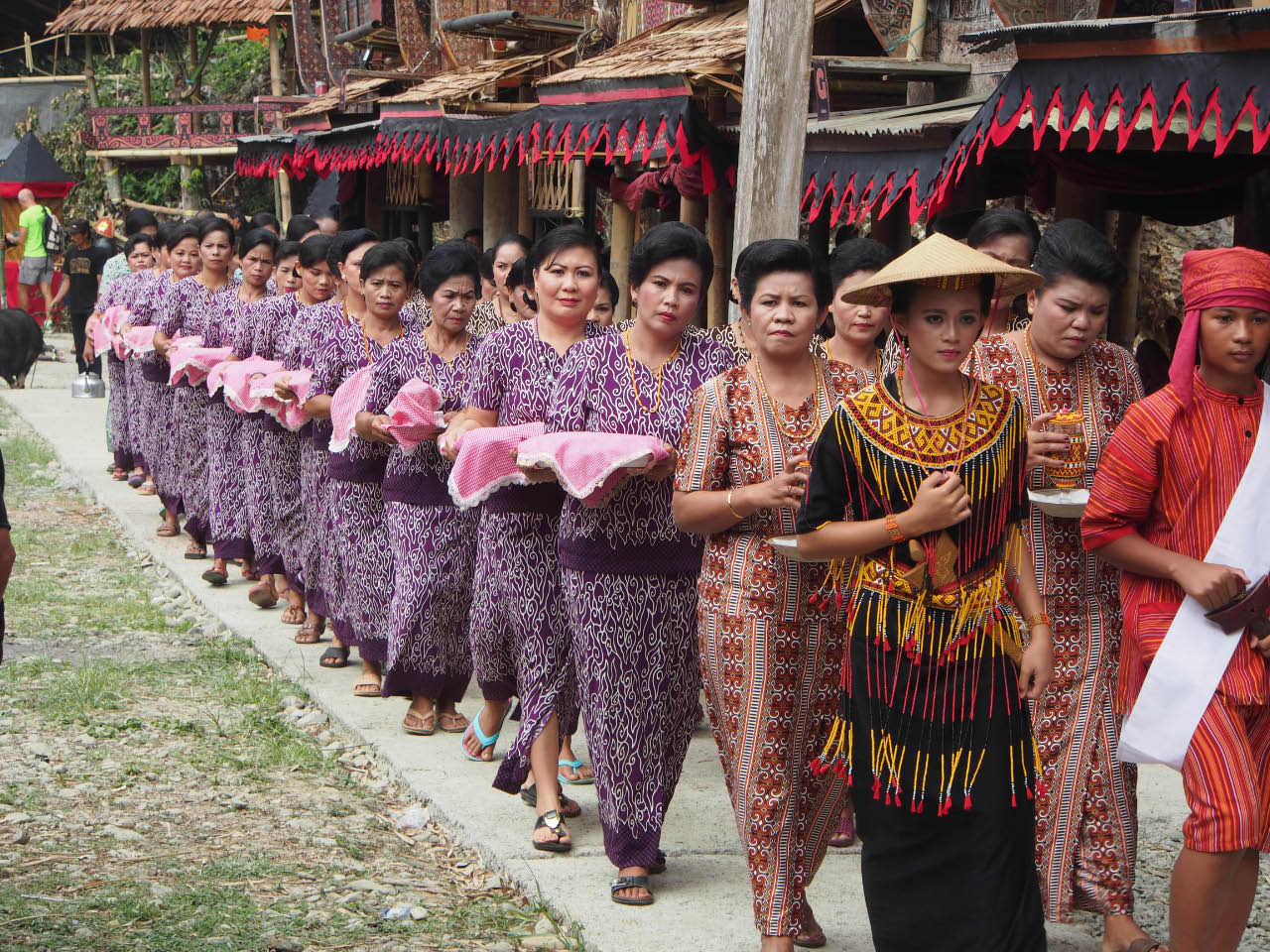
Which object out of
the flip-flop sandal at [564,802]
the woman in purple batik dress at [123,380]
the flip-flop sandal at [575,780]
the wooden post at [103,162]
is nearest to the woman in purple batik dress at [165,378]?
the woman in purple batik dress at [123,380]

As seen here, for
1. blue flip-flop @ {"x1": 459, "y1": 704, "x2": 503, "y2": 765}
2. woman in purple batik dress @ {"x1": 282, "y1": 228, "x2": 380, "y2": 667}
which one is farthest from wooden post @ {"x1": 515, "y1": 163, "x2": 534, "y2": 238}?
blue flip-flop @ {"x1": 459, "y1": 704, "x2": 503, "y2": 765}

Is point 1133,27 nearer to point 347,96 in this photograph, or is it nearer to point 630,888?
point 630,888

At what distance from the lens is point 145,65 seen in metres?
26.5

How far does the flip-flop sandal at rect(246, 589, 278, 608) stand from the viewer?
9633 mm

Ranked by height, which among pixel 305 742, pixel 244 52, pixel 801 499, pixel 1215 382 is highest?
pixel 244 52

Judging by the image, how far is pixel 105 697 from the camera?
7.57 metres

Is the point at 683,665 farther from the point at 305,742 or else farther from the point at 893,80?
the point at 893,80

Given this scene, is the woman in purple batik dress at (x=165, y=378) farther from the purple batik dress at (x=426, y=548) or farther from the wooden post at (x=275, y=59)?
the wooden post at (x=275, y=59)

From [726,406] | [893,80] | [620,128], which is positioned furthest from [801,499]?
[893,80]

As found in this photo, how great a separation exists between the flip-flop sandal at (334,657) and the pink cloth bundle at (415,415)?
191 centimetres

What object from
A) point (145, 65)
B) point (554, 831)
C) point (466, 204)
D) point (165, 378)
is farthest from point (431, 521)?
point (145, 65)

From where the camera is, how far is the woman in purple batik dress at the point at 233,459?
1009cm

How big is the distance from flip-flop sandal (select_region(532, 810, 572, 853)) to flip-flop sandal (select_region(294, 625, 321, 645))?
11.1ft

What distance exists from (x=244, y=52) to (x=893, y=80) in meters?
20.4
